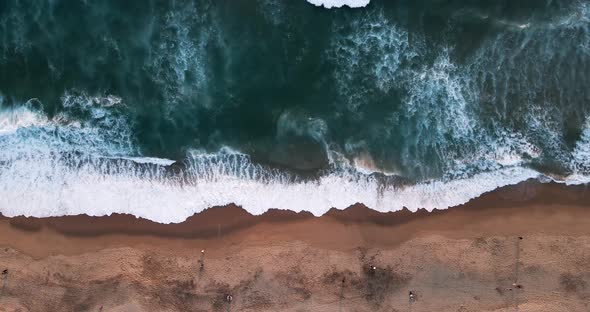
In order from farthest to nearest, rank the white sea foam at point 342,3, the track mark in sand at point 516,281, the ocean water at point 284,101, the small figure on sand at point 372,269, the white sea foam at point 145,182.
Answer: the white sea foam at point 342,3, the ocean water at point 284,101, the white sea foam at point 145,182, the small figure on sand at point 372,269, the track mark in sand at point 516,281

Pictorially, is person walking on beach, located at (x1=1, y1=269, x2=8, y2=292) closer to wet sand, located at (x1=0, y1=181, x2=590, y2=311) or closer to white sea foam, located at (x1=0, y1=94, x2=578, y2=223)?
wet sand, located at (x1=0, y1=181, x2=590, y2=311)

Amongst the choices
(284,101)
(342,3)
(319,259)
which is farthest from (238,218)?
(342,3)

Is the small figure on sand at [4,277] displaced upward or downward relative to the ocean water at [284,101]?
downward

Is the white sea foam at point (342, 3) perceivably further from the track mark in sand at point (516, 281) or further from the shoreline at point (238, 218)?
the track mark in sand at point (516, 281)

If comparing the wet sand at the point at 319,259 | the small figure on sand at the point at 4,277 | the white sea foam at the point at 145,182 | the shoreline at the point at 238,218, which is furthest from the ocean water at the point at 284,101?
the small figure on sand at the point at 4,277

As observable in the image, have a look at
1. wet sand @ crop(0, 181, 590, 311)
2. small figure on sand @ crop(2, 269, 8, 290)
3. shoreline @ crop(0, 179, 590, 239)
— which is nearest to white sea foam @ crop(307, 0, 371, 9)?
shoreline @ crop(0, 179, 590, 239)

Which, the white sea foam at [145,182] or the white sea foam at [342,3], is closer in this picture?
the white sea foam at [145,182]
